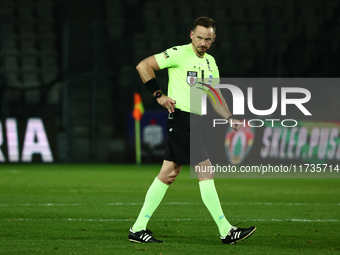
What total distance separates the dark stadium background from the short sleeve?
46.6 feet

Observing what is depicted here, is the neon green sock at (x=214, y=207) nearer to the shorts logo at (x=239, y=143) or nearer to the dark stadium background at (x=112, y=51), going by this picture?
the shorts logo at (x=239, y=143)

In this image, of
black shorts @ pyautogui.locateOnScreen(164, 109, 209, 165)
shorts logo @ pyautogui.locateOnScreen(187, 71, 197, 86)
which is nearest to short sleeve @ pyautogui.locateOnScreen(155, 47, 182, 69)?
shorts logo @ pyautogui.locateOnScreen(187, 71, 197, 86)

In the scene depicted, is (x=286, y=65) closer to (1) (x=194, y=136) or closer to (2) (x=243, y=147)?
(2) (x=243, y=147)

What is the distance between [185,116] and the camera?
522cm

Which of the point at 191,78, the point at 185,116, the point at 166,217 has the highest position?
the point at 191,78

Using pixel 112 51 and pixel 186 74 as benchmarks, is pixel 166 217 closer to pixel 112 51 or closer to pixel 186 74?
pixel 186 74

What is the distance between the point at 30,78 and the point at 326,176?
12.4m

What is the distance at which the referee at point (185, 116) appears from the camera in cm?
510

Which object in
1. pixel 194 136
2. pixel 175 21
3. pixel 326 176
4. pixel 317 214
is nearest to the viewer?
pixel 194 136

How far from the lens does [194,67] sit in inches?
205

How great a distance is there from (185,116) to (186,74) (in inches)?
15.2

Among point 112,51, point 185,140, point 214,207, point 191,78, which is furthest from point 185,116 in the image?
point 112,51

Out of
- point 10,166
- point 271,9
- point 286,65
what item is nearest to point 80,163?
point 10,166

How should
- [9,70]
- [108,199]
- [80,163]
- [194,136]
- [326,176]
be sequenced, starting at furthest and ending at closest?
[9,70] → [80,163] → [326,176] → [108,199] → [194,136]
